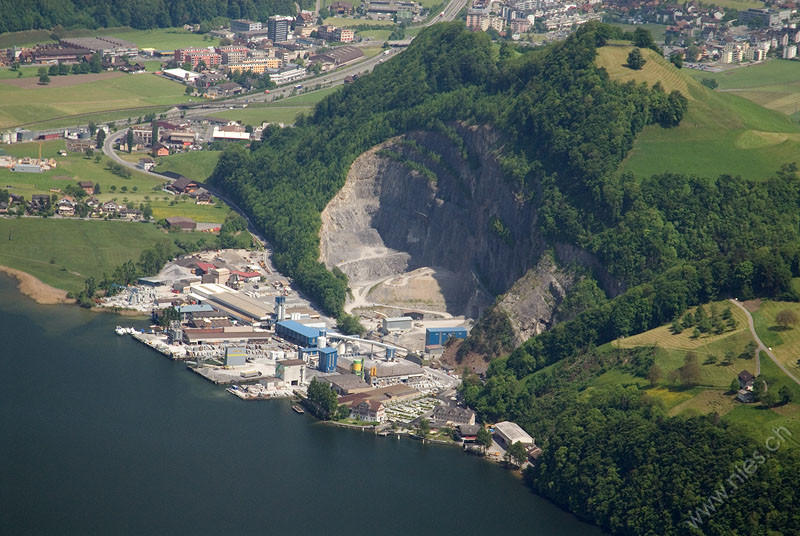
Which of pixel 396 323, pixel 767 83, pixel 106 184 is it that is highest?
pixel 767 83

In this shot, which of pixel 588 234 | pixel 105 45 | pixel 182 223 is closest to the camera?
pixel 588 234

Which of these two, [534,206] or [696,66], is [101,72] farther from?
[534,206]

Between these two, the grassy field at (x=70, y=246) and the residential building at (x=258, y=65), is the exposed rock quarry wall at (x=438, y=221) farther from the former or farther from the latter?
the residential building at (x=258, y=65)

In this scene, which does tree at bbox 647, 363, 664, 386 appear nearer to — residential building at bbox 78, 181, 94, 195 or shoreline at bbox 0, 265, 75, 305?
shoreline at bbox 0, 265, 75, 305

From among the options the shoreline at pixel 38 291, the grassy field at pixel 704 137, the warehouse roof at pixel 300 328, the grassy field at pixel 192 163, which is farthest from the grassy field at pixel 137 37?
the warehouse roof at pixel 300 328

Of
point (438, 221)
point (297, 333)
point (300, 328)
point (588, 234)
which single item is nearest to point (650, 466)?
point (588, 234)

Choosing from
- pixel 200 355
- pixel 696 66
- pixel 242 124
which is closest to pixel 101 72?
pixel 242 124

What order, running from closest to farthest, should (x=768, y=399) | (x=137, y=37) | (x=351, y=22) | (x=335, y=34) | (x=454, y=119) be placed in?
(x=768, y=399) < (x=454, y=119) < (x=137, y=37) < (x=335, y=34) < (x=351, y=22)

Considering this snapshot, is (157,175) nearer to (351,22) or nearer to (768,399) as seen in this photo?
(351,22)
